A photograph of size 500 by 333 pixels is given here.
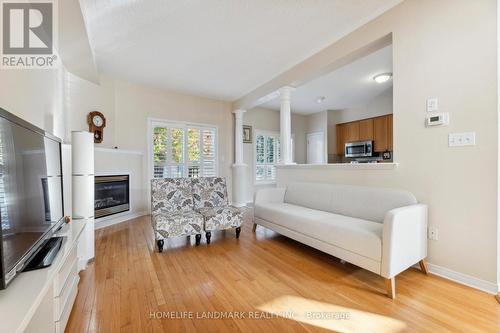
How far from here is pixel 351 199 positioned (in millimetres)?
2580

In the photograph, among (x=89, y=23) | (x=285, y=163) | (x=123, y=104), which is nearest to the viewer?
(x=89, y=23)

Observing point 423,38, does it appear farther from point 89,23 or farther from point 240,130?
point 240,130

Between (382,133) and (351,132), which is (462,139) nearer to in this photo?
(382,133)

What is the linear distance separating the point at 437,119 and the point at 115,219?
15.3ft

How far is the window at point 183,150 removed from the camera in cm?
480

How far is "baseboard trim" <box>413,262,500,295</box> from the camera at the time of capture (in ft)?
5.78

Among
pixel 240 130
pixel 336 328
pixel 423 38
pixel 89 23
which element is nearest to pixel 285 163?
pixel 240 130

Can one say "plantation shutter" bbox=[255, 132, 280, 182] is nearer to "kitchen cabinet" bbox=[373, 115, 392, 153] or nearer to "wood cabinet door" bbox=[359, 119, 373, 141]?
"wood cabinet door" bbox=[359, 119, 373, 141]

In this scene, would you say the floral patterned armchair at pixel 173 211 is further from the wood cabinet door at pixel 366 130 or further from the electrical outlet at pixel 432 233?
the wood cabinet door at pixel 366 130

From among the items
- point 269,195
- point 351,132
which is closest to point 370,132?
point 351,132

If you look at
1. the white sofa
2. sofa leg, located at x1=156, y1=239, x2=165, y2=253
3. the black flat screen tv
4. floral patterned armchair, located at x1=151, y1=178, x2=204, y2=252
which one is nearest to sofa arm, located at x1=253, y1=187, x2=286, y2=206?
the white sofa

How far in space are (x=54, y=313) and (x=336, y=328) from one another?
1.64 metres

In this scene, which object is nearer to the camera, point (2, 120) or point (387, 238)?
point (2, 120)

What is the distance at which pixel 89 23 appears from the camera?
252 centimetres
